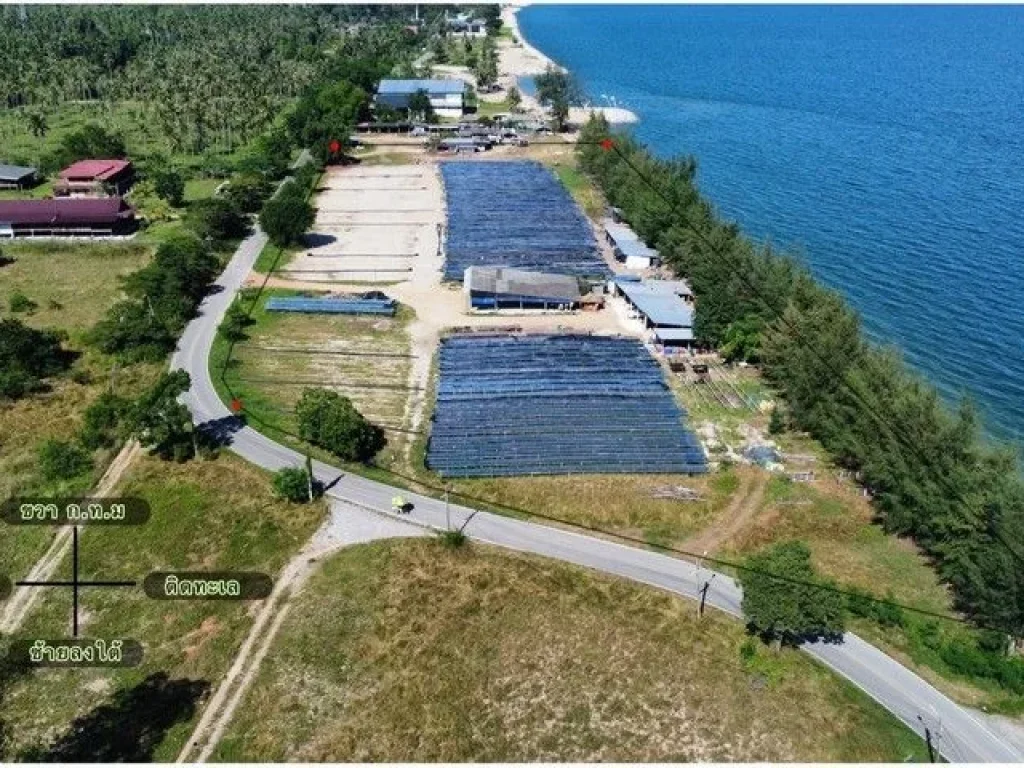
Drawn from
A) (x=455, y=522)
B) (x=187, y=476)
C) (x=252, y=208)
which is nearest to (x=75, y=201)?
(x=252, y=208)

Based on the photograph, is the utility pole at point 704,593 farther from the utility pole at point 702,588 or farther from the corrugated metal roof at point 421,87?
the corrugated metal roof at point 421,87

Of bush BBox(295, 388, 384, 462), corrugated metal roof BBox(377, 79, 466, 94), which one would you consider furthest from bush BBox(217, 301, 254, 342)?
corrugated metal roof BBox(377, 79, 466, 94)

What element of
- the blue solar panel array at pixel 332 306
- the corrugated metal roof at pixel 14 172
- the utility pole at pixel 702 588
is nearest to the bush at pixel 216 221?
the blue solar panel array at pixel 332 306

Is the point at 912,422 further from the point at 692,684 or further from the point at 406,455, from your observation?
the point at 406,455

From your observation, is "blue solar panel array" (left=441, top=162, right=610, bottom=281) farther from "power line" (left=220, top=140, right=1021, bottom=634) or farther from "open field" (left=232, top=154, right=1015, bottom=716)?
"open field" (left=232, top=154, right=1015, bottom=716)

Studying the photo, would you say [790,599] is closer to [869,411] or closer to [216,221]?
[869,411]

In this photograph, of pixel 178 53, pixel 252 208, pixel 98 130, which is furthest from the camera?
pixel 178 53
